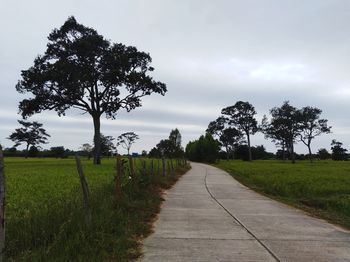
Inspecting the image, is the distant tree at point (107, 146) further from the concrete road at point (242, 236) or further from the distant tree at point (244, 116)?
the concrete road at point (242, 236)

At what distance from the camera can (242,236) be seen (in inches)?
349

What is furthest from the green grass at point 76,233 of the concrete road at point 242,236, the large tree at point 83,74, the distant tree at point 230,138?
the distant tree at point 230,138

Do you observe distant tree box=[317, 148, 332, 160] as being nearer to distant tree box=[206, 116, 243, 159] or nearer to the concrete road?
distant tree box=[206, 116, 243, 159]

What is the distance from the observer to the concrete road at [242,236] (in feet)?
23.8

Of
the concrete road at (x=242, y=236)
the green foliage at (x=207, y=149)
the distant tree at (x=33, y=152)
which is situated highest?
the distant tree at (x=33, y=152)

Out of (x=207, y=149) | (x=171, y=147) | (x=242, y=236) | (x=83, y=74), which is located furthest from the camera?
(x=171, y=147)

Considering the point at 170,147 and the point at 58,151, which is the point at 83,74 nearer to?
the point at 170,147

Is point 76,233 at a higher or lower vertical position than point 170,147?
lower

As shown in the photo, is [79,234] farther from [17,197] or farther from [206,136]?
[206,136]

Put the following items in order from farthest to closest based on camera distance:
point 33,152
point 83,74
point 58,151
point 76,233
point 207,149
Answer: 1. point 58,151
2. point 33,152
3. point 207,149
4. point 83,74
5. point 76,233

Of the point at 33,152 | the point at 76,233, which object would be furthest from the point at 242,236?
the point at 33,152

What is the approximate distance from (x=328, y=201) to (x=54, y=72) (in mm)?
32636

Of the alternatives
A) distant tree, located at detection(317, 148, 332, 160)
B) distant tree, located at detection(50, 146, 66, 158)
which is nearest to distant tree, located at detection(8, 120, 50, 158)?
distant tree, located at detection(50, 146, 66, 158)

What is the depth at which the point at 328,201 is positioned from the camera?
16.8 m
